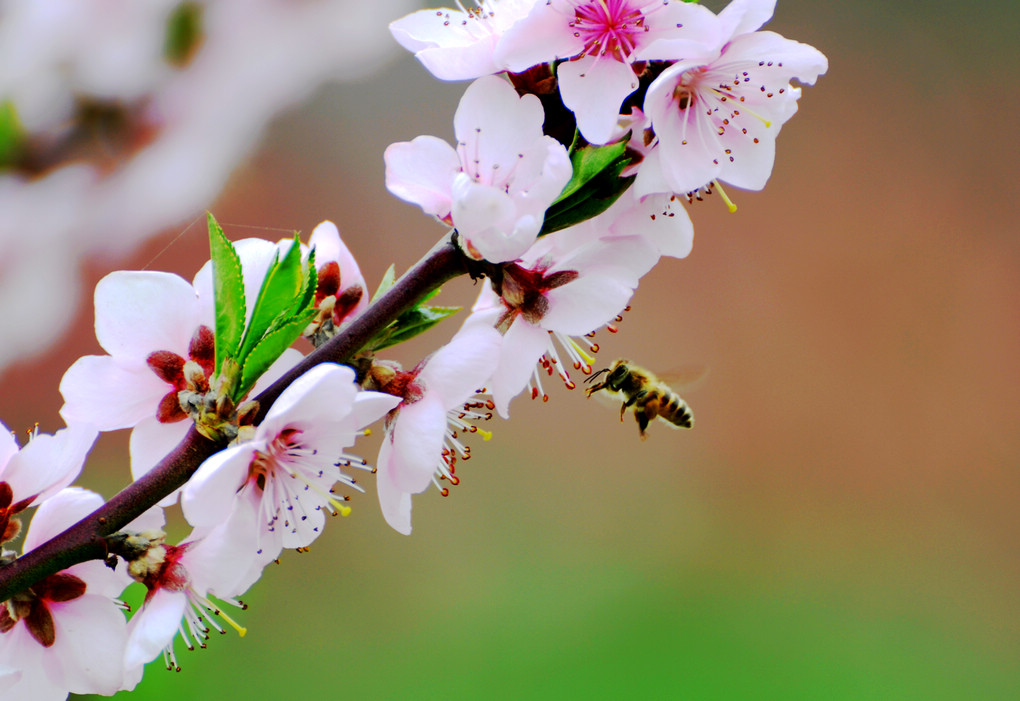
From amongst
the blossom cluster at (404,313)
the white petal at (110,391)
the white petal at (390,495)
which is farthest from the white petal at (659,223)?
the white petal at (110,391)

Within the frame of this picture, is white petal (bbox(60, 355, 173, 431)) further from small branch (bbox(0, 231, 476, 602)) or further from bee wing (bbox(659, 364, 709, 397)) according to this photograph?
bee wing (bbox(659, 364, 709, 397))

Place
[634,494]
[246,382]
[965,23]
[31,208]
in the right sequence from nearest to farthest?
[246,382], [31,208], [634,494], [965,23]

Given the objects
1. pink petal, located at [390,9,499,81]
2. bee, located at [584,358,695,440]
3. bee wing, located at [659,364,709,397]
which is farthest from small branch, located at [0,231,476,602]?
bee wing, located at [659,364,709,397]

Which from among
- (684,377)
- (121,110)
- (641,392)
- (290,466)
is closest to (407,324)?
(290,466)

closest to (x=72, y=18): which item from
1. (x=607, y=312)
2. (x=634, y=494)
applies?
(x=607, y=312)

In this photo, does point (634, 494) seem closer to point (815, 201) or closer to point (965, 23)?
point (815, 201)

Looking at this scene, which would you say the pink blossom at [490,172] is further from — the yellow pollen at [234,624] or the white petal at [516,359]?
the yellow pollen at [234,624]

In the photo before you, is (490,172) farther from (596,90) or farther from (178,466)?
(178,466)
